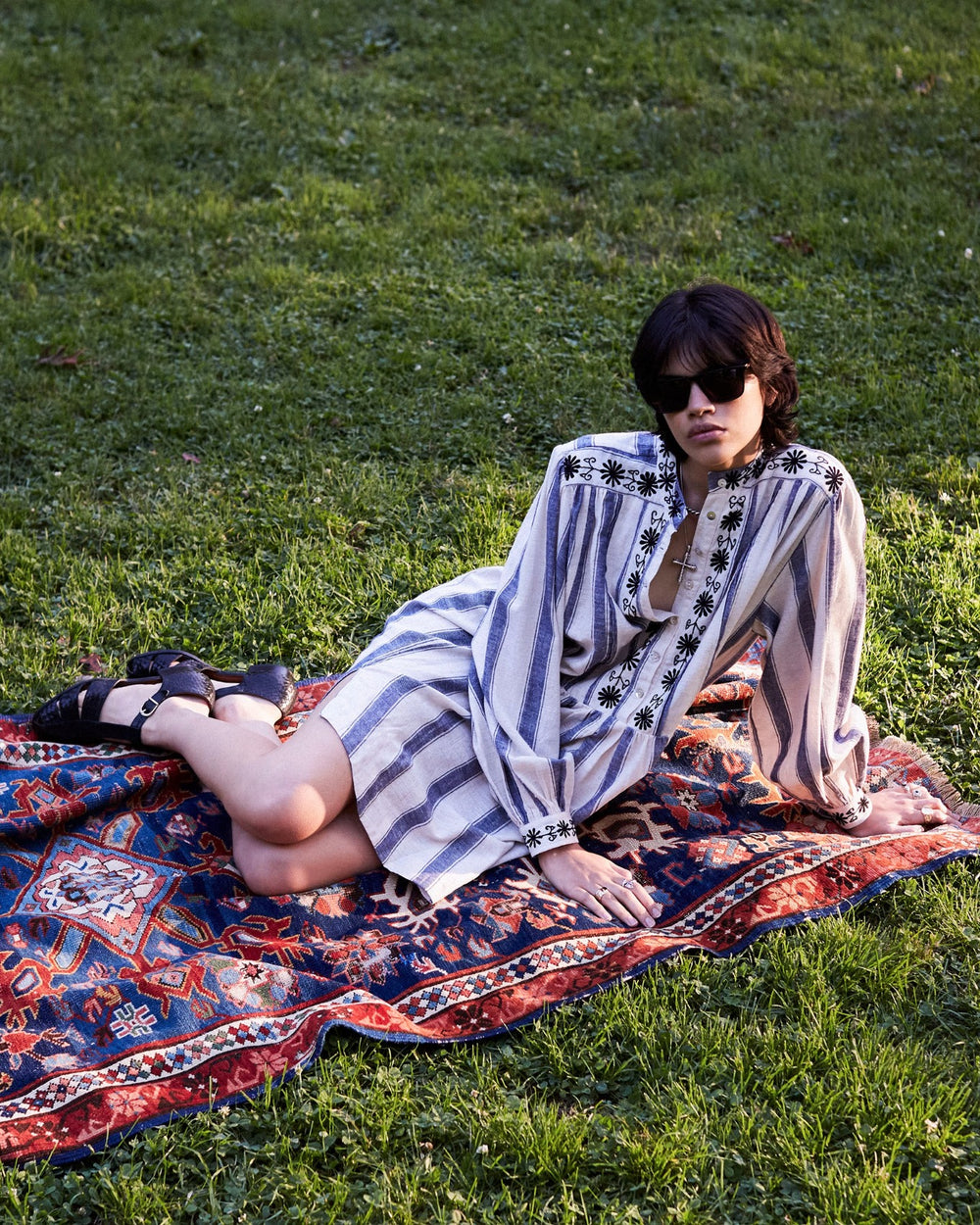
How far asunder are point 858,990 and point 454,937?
1.07 meters

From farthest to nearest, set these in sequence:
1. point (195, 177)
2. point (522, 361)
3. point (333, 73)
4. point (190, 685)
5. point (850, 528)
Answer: point (333, 73) → point (195, 177) → point (522, 361) → point (190, 685) → point (850, 528)

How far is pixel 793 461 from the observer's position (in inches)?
134

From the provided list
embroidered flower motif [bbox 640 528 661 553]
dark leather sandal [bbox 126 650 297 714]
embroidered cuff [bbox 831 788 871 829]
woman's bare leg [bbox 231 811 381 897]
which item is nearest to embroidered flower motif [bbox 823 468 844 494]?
embroidered flower motif [bbox 640 528 661 553]

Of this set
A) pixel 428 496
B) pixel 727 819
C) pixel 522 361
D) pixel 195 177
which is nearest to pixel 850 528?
pixel 727 819

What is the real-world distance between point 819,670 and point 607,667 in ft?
2.05

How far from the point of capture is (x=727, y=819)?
12.7ft

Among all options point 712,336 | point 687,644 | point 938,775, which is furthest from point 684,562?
point 938,775

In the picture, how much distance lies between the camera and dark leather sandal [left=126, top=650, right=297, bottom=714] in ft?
14.0

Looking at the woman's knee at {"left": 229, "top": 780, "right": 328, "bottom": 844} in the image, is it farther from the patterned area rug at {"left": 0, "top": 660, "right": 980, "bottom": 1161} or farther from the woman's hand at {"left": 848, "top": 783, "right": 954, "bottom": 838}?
the woman's hand at {"left": 848, "top": 783, "right": 954, "bottom": 838}

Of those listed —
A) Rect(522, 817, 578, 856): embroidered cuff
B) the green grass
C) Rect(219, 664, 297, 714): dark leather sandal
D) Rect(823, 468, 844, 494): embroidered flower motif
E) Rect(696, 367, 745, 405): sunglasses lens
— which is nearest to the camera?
the green grass

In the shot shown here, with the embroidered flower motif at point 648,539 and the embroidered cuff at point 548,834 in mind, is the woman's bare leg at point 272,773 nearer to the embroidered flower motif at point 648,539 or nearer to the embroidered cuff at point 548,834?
the embroidered cuff at point 548,834

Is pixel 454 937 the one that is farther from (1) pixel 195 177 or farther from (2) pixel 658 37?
(2) pixel 658 37

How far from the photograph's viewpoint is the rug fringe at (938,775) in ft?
12.8

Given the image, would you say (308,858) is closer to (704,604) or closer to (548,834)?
(548,834)
